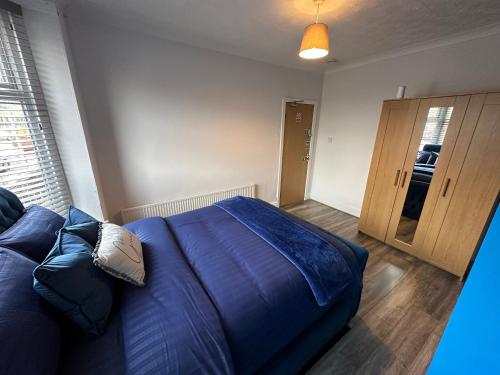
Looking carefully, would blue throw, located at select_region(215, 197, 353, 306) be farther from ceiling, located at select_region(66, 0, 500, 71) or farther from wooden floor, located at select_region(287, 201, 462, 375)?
ceiling, located at select_region(66, 0, 500, 71)

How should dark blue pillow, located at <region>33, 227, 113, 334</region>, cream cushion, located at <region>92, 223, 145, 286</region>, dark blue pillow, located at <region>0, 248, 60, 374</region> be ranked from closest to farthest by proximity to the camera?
1. dark blue pillow, located at <region>0, 248, 60, 374</region>
2. dark blue pillow, located at <region>33, 227, 113, 334</region>
3. cream cushion, located at <region>92, 223, 145, 286</region>

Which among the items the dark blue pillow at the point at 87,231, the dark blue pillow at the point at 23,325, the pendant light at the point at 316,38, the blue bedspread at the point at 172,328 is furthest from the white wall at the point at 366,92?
the dark blue pillow at the point at 23,325

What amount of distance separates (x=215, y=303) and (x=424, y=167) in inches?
105

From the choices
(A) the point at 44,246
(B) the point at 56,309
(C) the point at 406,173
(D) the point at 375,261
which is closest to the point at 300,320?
(B) the point at 56,309

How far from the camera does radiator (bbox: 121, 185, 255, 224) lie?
8.05 feet

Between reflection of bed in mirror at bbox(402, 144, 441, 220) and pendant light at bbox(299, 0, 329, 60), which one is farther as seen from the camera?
reflection of bed in mirror at bbox(402, 144, 441, 220)

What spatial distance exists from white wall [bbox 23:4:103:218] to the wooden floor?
8.51 ft

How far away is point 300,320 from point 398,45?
329 centimetres

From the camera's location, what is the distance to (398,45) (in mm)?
2449

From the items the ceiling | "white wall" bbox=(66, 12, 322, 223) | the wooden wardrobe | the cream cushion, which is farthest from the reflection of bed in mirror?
the cream cushion

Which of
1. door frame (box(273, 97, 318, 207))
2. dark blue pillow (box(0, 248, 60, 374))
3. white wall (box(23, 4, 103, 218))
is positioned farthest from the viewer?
door frame (box(273, 97, 318, 207))

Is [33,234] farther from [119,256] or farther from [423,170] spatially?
[423,170]

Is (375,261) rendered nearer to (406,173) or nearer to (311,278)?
(406,173)

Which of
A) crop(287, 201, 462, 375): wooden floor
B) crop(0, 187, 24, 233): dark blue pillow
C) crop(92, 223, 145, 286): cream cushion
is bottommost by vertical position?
crop(287, 201, 462, 375): wooden floor
